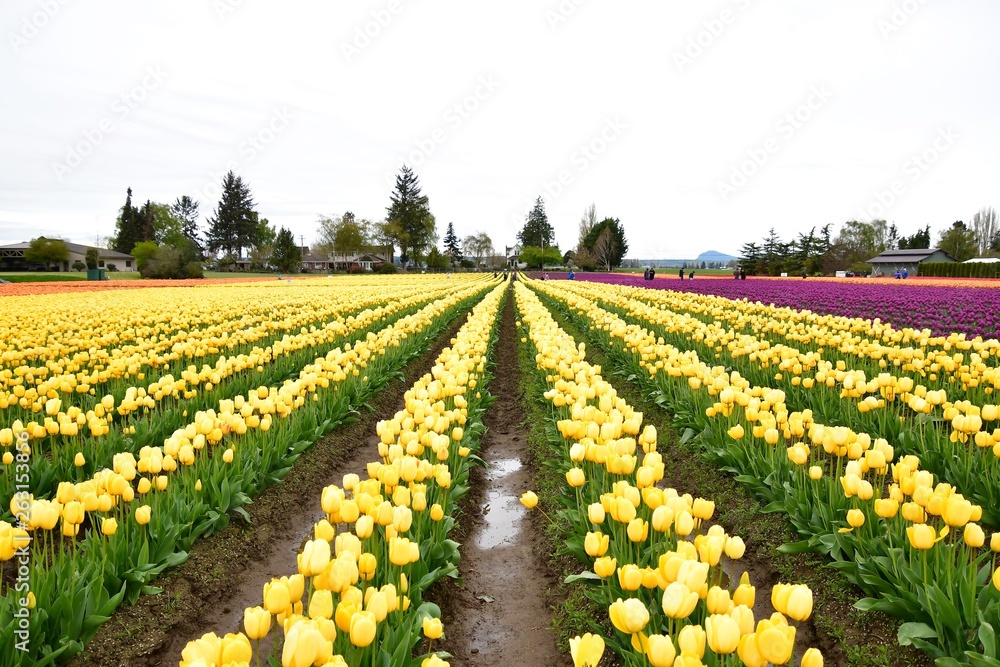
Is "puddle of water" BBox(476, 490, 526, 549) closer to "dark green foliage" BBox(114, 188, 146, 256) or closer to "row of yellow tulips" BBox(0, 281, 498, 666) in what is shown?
"row of yellow tulips" BBox(0, 281, 498, 666)

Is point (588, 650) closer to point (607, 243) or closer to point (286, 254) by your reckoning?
point (286, 254)

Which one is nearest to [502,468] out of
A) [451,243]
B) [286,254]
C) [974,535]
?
[974,535]

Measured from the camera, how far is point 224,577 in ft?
12.9

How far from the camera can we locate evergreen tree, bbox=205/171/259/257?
9381 centimetres

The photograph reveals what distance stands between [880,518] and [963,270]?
5801 centimetres

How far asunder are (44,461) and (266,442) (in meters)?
1.60

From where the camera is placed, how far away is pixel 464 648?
11.3 ft

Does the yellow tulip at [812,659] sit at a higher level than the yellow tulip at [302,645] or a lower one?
lower

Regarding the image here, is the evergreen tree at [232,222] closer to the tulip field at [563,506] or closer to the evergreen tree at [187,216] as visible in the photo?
the evergreen tree at [187,216]

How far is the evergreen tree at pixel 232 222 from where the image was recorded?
3693 inches

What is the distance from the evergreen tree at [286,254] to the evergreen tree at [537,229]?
63.4 metres

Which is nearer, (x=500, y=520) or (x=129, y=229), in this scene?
(x=500, y=520)

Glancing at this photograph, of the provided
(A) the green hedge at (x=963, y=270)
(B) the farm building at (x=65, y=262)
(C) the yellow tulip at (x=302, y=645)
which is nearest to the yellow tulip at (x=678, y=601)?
(C) the yellow tulip at (x=302, y=645)

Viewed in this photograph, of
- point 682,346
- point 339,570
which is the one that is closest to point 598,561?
point 339,570
